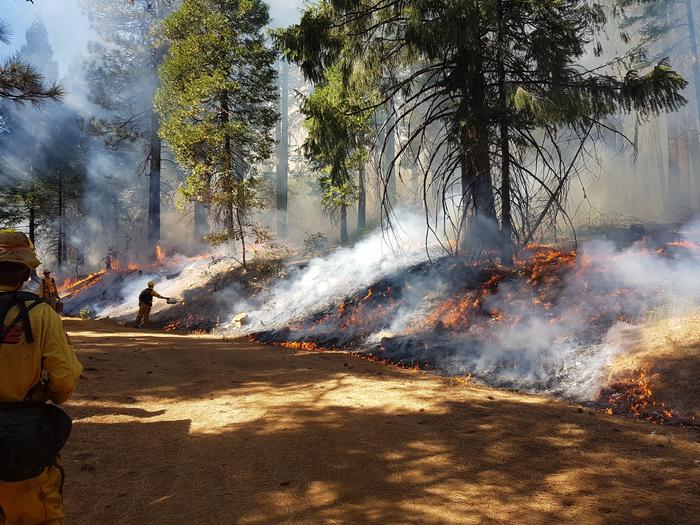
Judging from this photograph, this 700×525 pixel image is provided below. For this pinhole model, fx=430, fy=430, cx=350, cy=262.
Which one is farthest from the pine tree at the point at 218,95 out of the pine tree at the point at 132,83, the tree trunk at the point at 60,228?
the tree trunk at the point at 60,228

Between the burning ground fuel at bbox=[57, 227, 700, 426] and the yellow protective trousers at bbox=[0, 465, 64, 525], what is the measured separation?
636cm

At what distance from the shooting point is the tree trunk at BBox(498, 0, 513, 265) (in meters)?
10.1

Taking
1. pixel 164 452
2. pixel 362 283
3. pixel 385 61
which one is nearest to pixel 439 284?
pixel 362 283

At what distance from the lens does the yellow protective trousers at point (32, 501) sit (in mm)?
2221

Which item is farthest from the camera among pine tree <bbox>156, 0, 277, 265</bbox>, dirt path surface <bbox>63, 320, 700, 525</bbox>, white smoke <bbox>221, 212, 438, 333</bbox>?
pine tree <bbox>156, 0, 277, 265</bbox>

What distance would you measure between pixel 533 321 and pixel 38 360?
8.66 metres

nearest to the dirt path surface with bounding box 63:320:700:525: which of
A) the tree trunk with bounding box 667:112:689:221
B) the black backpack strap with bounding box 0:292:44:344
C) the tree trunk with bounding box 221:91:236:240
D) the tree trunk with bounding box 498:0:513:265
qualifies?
the black backpack strap with bounding box 0:292:44:344

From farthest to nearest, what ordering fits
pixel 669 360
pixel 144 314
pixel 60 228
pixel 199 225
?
pixel 60 228
pixel 199 225
pixel 144 314
pixel 669 360

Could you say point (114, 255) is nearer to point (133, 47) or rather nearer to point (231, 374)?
point (133, 47)

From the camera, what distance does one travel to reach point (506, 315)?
9.62m

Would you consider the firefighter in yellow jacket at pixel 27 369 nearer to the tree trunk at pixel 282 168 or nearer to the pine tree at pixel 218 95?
the pine tree at pixel 218 95

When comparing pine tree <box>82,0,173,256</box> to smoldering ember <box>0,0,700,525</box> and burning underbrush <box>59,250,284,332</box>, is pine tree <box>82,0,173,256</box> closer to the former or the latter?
burning underbrush <box>59,250,284,332</box>

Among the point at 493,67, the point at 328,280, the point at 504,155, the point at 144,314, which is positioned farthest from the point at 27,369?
the point at 144,314

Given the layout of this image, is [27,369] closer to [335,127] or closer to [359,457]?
[359,457]
